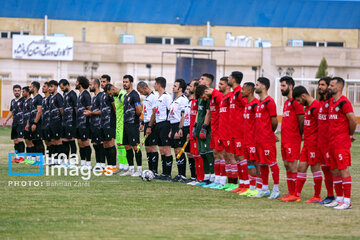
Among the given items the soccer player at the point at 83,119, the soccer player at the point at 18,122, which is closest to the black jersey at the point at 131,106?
the soccer player at the point at 83,119

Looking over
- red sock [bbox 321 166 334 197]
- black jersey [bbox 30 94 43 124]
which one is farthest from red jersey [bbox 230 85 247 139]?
black jersey [bbox 30 94 43 124]

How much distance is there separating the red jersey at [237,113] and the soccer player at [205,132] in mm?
861

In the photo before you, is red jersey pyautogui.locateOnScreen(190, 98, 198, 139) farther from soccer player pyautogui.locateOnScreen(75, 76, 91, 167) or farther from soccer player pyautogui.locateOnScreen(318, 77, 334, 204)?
soccer player pyautogui.locateOnScreen(75, 76, 91, 167)

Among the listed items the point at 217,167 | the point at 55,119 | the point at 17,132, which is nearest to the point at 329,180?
the point at 217,167

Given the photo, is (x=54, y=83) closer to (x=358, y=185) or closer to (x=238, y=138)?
(x=238, y=138)

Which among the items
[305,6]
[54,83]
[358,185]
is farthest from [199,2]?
[358,185]

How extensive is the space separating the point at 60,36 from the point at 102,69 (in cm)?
414

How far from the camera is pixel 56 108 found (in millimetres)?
18766

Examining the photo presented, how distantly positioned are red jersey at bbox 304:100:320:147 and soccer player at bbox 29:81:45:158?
384 inches

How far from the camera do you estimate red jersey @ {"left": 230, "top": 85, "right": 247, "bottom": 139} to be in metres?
13.1

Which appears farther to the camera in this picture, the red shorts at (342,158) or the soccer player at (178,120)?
the soccer player at (178,120)

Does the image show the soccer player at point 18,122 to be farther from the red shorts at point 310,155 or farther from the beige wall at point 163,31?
the beige wall at point 163,31

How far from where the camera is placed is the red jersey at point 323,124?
11391 mm

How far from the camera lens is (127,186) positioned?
45.5ft
